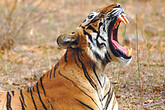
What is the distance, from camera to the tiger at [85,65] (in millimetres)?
2625

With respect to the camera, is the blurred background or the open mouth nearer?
the open mouth

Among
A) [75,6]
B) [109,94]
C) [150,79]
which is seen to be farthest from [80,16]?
[109,94]

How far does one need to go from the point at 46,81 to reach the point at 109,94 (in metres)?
0.57

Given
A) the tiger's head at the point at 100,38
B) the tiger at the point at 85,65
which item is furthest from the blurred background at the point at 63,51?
the tiger's head at the point at 100,38

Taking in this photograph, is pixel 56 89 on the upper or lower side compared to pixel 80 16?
lower

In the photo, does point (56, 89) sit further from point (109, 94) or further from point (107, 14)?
point (107, 14)

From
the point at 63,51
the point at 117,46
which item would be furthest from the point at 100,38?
the point at 63,51

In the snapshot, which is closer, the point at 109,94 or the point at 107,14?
the point at 107,14

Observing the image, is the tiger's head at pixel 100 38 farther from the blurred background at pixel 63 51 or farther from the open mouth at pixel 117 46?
the blurred background at pixel 63 51

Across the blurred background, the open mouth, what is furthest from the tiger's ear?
the blurred background

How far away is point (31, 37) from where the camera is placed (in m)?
6.88

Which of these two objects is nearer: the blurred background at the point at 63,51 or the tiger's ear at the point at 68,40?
the tiger's ear at the point at 68,40

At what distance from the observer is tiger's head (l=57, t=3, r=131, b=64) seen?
A: 2.62 metres

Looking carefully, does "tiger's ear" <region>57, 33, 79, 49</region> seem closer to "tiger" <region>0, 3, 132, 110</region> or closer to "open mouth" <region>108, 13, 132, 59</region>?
"tiger" <region>0, 3, 132, 110</region>
